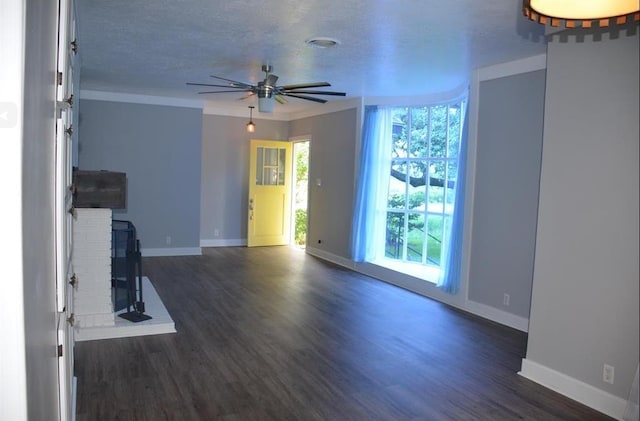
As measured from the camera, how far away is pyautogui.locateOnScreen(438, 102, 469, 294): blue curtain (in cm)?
527

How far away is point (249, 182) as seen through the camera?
9.01m

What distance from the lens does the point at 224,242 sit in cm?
909

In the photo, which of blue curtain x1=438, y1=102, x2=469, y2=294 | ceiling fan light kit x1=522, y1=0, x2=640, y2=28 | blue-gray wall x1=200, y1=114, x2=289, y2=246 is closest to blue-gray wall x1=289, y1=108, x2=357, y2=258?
blue-gray wall x1=200, y1=114, x2=289, y2=246

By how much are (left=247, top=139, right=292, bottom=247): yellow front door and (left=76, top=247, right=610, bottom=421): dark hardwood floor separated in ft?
11.0

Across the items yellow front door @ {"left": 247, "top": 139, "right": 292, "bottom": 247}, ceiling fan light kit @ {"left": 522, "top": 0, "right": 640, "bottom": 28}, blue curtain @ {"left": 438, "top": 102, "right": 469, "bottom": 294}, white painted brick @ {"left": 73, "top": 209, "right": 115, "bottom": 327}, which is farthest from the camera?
yellow front door @ {"left": 247, "top": 139, "right": 292, "bottom": 247}

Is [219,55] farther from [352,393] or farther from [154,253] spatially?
[154,253]

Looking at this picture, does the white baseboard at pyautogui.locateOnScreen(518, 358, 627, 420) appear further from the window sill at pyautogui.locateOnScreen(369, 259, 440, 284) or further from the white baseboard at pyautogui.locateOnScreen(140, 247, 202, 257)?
the white baseboard at pyautogui.locateOnScreen(140, 247, 202, 257)

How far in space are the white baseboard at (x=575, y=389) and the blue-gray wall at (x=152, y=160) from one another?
5.83 metres

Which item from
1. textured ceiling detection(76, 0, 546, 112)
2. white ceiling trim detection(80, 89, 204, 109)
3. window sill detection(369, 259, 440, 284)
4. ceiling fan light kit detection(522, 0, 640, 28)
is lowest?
window sill detection(369, 259, 440, 284)

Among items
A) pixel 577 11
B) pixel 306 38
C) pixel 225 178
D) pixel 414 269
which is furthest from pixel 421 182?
pixel 577 11

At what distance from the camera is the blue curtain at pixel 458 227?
5.27 meters

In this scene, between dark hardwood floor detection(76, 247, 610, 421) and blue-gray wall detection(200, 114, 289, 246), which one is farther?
blue-gray wall detection(200, 114, 289, 246)

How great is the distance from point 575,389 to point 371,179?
4109 millimetres

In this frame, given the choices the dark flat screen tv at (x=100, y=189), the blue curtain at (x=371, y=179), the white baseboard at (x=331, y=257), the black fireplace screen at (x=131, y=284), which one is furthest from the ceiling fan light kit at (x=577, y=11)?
the white baseboard at (x=331, y=257)
